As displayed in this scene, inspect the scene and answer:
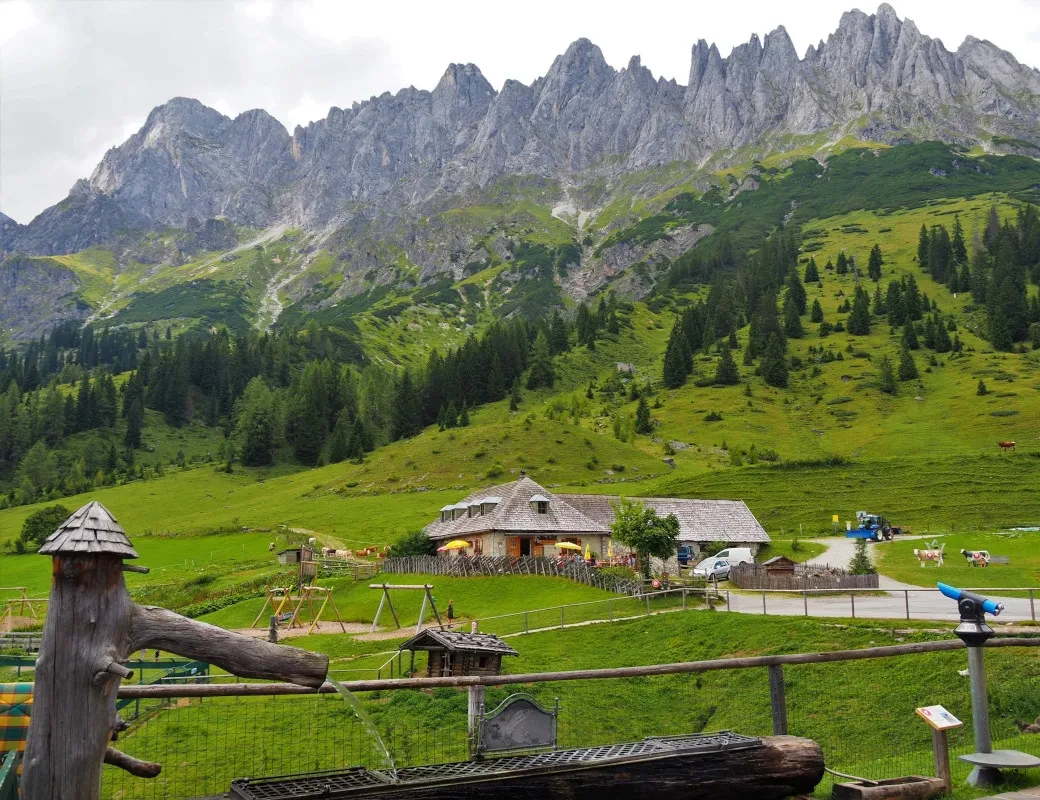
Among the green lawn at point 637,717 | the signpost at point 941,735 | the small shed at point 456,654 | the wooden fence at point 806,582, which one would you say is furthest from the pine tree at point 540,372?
the signpost at point 941,735

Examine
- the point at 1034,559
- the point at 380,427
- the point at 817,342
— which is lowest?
the point at 1034,559

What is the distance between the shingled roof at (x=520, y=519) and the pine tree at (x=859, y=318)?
379ft

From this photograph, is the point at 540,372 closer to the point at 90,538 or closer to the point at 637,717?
the point at 637,717

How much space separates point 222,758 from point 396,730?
3.58 m

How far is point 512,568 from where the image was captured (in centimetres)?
5197

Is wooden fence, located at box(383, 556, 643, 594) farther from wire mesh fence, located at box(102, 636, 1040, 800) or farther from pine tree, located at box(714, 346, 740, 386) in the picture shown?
pine tree, located at box(714, 346, 740, 386)

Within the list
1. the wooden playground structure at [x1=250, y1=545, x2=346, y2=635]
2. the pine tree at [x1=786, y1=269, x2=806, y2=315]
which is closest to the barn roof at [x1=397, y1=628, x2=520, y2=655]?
the wooden playground structure at [x1=250, y1=545, x2=346, y2=635]

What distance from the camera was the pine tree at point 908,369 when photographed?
13762cm

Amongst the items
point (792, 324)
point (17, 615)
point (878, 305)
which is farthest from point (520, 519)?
point (878, 305)

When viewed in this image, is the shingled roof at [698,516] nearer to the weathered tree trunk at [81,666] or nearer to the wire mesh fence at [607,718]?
the wire mesh fence at [607,718]

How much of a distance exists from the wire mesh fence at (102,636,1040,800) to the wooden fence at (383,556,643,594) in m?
20.7

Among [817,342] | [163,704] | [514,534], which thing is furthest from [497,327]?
[163,704]

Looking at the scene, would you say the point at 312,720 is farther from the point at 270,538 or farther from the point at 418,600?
the point at 270,538

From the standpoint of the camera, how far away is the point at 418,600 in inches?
1828
